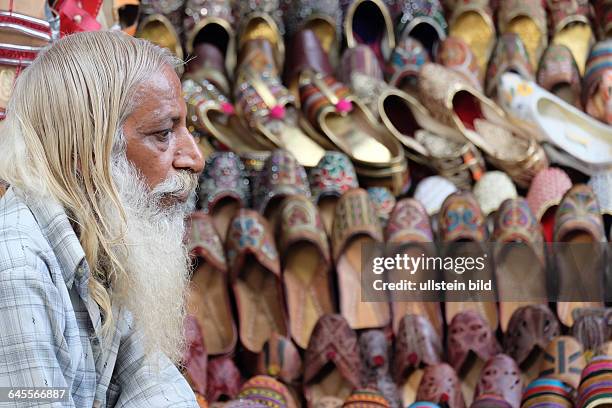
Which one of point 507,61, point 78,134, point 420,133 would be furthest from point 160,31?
point 78,134

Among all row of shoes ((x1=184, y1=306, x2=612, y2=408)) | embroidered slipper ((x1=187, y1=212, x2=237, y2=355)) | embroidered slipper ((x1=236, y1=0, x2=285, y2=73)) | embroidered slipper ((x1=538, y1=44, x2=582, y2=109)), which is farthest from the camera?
embroidered slipper ((x1=236, y1=0, x2=285, y2=73))

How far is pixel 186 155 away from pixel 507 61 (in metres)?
2.42

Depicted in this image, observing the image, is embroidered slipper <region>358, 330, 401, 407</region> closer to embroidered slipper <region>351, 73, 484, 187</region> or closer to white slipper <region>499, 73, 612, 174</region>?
embroidered slipper <region>351, 73, 484, 187</region>

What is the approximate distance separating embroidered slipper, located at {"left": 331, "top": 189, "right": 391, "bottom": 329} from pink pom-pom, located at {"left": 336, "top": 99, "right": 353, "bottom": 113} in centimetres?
46

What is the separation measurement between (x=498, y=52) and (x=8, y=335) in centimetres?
283

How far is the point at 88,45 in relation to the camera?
1716 mm

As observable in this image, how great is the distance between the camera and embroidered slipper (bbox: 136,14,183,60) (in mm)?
4047

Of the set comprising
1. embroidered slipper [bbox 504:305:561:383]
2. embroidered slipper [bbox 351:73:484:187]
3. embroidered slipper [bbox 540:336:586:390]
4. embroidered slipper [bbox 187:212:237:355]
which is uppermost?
embroidered slipper [bbox 351:73:484:187]

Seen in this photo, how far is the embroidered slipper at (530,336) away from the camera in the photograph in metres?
3.08

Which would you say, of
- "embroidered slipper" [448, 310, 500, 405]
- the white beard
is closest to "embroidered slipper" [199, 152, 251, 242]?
"embroidered slipper" [448, 310, 500, 405]

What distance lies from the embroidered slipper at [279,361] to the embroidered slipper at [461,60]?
1.34 meters

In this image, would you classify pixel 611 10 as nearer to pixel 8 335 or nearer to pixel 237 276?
pixel 237 276

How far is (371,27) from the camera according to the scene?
4348 mm

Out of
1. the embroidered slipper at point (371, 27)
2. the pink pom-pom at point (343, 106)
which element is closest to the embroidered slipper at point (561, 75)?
the embroidered slipper at point (371, 27)
